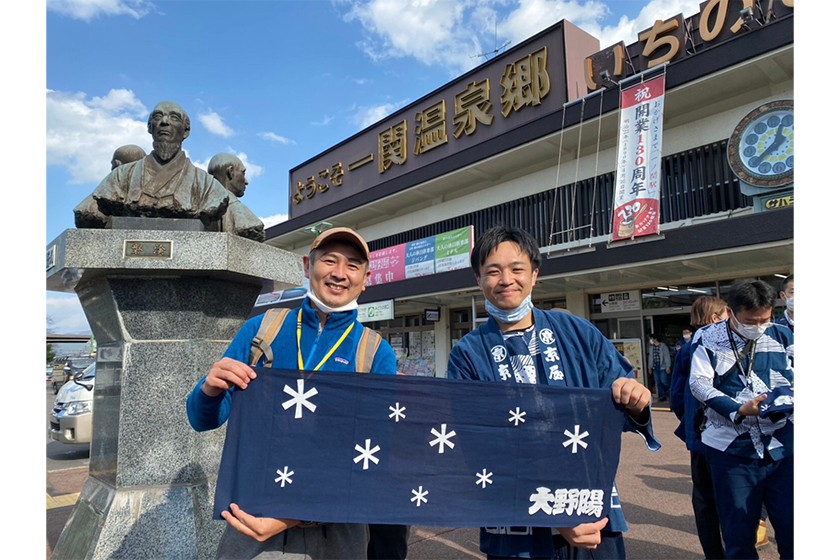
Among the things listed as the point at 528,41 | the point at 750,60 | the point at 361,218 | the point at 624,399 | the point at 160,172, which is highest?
the point at 528,41

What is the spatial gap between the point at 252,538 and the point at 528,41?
1727 centimetres

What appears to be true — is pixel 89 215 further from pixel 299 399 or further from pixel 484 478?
pixel 484 478

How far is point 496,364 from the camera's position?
2240 millimetres

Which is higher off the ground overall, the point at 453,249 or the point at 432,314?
the point at 453,249

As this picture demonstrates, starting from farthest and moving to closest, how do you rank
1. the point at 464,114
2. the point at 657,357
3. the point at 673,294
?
the point at 464,114 → the point at 673,294 → the point at 657,357

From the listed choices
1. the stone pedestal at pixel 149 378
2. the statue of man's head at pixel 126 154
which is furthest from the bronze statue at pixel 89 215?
the statue of man's head at pixel 126 154

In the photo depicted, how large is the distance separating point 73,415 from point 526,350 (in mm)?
9320

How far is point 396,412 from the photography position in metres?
2.15

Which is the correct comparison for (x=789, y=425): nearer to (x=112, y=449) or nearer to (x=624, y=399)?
(x=624, y=399)

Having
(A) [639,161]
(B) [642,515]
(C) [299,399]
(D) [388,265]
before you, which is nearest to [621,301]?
(A) [639,161]

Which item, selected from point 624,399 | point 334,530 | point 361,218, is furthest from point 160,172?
point 361,218

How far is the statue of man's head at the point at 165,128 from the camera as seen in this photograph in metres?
3.81

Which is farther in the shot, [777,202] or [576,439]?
[777,202]

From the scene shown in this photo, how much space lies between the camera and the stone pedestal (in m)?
3.12
